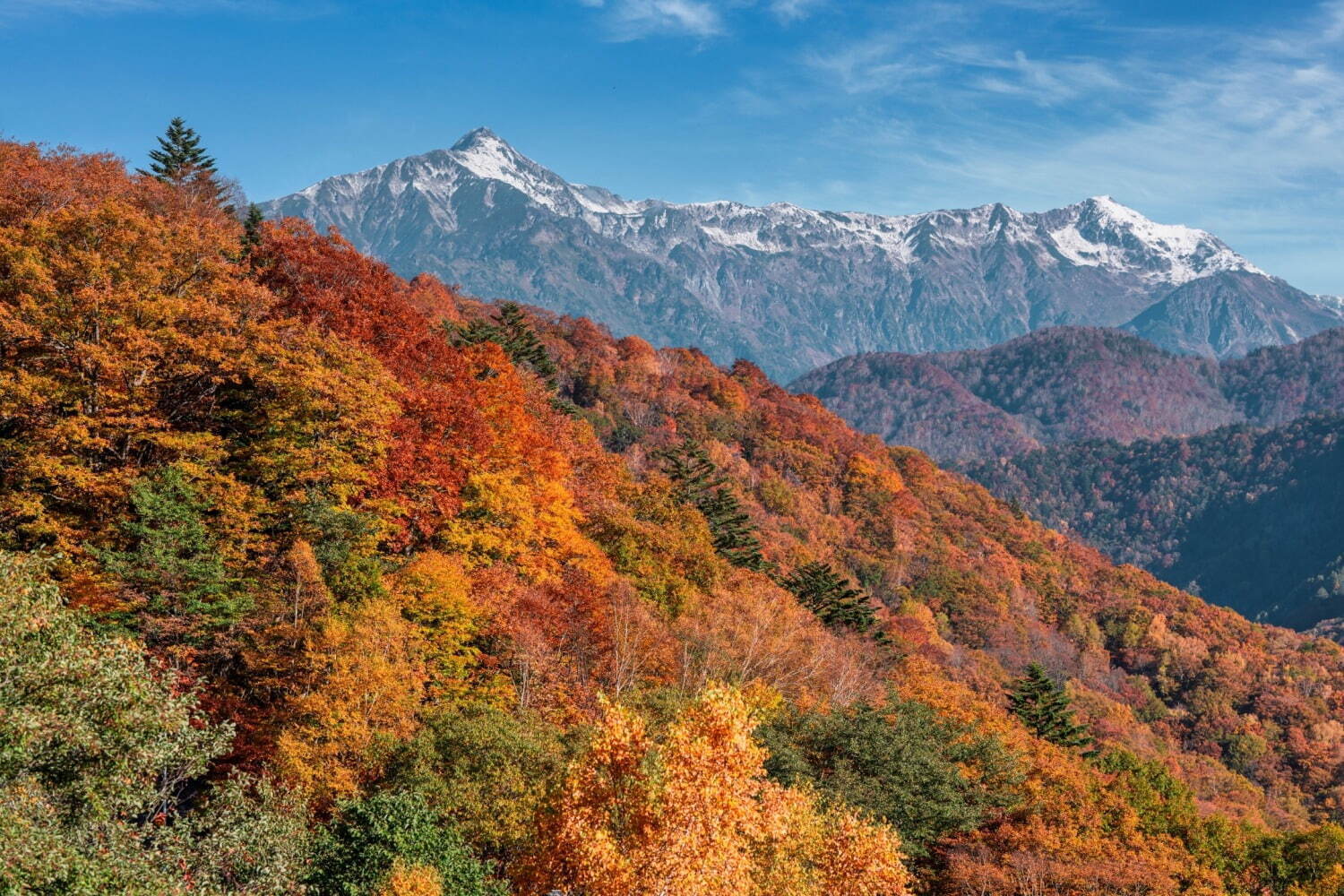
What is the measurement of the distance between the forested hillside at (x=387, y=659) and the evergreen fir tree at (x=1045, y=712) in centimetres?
38

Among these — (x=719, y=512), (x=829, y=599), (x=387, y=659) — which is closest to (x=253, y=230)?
(x=719, y=512)

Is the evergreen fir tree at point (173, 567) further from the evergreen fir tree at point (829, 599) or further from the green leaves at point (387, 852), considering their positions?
the evergreen fir tree at point (829, 599)

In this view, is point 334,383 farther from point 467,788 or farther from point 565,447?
point 565,447

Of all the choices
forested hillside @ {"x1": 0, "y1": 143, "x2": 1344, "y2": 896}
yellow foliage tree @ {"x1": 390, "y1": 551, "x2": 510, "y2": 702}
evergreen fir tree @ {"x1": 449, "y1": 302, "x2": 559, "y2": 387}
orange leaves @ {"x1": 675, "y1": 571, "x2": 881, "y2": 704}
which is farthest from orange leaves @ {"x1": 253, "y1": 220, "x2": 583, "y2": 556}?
evergreen fir tree @ {"x1": 449, "y1": 302, "x2": 559, "y2": 387}

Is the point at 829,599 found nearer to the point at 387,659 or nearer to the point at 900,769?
the point at 900,769

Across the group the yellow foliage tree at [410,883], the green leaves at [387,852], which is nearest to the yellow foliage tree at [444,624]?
the green leaves at [387,852]

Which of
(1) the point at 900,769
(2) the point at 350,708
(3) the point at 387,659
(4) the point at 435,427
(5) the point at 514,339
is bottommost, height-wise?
(1) the point at 900,769

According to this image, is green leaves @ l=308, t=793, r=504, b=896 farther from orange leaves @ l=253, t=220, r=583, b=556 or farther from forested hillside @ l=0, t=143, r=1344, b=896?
orange leaves @ l=253, t=220, r=583, b=556

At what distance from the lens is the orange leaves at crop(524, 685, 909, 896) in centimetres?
1672

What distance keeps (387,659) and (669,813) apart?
16.7 metres

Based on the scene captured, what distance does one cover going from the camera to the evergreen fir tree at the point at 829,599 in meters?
67.8

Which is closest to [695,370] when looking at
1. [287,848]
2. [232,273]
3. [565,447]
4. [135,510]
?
[565,447]

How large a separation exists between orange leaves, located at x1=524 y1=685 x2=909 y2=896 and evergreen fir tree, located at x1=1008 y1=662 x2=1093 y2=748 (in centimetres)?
4800

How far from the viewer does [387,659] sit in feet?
101
